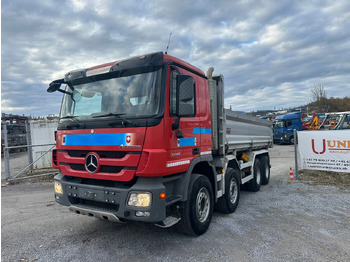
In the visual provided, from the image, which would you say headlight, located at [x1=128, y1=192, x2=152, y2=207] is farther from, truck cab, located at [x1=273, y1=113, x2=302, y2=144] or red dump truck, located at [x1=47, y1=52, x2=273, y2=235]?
truck cab, located at [x1=273, y1=113, x2=302, y2=144]

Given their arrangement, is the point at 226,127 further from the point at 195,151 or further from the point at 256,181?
the point at 256,181

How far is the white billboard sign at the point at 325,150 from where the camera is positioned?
761 cm

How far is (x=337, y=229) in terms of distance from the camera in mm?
4359

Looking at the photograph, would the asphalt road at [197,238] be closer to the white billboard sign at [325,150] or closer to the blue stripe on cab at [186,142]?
the blue stripe on cab at [186,142]

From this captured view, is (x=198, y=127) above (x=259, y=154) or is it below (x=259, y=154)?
above

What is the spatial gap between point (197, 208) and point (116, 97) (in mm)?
Answer: 2180

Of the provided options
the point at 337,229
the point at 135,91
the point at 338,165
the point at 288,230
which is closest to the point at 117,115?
the point at 135,91

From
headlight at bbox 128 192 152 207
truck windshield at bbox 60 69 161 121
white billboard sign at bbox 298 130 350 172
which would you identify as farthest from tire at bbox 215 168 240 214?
white billboard sign at bbox 298 130 350 172

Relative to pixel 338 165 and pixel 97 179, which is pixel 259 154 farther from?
pixel 97 179

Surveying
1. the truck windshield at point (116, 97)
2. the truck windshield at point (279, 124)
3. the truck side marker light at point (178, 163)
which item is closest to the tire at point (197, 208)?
the truck side marker light at point (178, 163)

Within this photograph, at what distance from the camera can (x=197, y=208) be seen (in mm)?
3957

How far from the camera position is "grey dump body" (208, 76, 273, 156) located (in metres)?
4.89

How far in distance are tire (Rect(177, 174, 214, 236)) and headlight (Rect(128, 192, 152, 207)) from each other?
73 cm

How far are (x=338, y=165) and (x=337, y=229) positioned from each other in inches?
163
